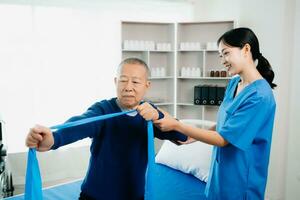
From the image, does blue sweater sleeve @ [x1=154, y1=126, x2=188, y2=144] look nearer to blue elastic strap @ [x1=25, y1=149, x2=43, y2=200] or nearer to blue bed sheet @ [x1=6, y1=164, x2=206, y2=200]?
blue elastic strap @ [x1=25, y1=149, x2=43, y2=200]

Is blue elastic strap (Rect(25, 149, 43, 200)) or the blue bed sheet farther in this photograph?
the blue bed sheet

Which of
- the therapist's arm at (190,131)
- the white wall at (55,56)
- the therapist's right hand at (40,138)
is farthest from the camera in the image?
the white wall at (55,56)

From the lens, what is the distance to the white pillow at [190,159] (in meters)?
2.45

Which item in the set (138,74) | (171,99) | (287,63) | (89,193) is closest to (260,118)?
(138,74)

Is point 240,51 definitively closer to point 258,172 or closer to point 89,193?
point 258,172

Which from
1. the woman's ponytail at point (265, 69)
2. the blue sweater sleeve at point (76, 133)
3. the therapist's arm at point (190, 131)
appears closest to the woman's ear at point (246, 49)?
the woman's ponytail at point (265, 69)

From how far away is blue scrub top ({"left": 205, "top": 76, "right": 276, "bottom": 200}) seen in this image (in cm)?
143

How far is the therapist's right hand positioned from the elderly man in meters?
0.04

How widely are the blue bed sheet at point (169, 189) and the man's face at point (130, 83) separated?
95 centimetres

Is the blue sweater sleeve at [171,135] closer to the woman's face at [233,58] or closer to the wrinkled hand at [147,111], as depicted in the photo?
the wrinkled hand at [147,111]

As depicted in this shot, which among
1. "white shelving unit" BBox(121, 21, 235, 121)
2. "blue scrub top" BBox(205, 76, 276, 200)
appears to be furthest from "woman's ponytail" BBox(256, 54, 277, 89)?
"white shelving unit" BBox(121, 21, 235, 121)

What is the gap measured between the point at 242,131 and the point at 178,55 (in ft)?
8.34

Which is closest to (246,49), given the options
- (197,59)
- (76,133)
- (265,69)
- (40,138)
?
(265,69)

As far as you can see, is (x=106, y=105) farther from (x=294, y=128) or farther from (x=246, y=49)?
(x=294, y=128)
